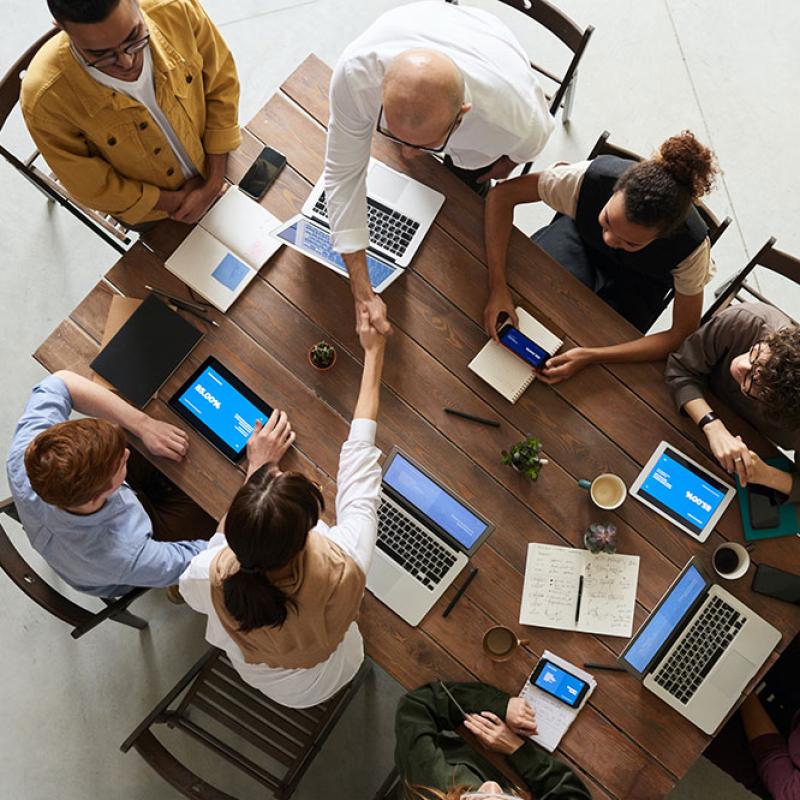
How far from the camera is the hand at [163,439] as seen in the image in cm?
217

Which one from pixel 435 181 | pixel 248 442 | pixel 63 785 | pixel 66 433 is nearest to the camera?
pixel 66 433

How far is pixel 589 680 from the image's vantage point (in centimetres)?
Answer: 210

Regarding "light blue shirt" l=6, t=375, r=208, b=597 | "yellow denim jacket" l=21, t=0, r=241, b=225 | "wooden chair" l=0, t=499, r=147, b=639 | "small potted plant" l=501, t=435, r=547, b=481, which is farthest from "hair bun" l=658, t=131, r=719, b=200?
"wooden chair" l=0, t=499, r=147, b=639

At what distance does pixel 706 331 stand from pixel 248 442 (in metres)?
1.31

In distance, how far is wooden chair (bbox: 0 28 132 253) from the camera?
231cm

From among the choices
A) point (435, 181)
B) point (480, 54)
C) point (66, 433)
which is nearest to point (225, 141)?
point (435, 181)

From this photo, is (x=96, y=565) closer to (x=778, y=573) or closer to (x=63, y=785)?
(x=63, y=785)

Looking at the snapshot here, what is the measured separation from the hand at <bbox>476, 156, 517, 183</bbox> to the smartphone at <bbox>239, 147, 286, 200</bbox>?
25.3 inches

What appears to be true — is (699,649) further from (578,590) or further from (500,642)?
(500,642)

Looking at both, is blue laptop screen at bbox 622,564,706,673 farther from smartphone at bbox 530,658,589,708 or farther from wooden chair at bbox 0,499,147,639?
wooden chair at bbox 0,499,147,639

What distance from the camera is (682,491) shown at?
2205 mm

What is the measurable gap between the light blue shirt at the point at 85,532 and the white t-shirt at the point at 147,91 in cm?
75

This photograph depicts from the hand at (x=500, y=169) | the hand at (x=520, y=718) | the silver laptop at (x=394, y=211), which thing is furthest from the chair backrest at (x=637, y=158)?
the hand at (x=520, y=718)

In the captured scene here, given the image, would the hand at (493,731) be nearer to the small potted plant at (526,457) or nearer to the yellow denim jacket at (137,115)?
the small potted plant at (526,457)
